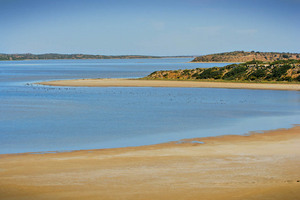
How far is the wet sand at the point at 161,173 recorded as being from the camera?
290 inches

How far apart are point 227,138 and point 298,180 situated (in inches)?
202

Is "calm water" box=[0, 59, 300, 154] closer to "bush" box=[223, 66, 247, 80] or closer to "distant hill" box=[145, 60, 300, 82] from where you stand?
"distant hill" box=[145, 60, 300, 82]

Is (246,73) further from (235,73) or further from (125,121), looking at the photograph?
(125,121)

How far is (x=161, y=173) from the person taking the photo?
8.68 meters

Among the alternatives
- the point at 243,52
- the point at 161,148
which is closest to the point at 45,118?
the point at 161,148

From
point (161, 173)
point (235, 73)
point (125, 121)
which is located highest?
point (235, 73)

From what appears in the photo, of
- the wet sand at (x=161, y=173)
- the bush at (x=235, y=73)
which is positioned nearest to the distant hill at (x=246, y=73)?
the bush at (x=235, y=73)

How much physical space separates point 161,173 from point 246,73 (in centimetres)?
4115

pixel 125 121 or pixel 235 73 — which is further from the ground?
pixel 235 73

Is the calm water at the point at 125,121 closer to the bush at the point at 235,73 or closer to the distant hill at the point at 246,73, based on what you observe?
the distant hill at the point at 246,73

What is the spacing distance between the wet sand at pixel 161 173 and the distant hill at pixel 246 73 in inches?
1374

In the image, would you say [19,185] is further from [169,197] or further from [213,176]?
[213,176]

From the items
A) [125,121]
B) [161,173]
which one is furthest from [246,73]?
[161,173]

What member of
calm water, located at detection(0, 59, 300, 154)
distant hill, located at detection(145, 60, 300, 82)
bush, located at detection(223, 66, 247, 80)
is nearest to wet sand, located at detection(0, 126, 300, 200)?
calm water, located at detection(0, 59, 300, 154)
